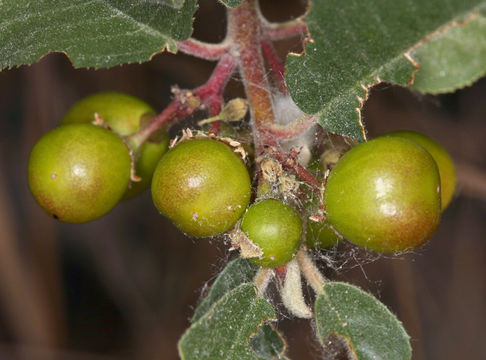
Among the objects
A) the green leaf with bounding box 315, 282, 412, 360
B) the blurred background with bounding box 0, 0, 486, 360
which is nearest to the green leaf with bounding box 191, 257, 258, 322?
the green leaf with bounding box 315, 282, 412, 360

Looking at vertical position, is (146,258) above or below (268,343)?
below

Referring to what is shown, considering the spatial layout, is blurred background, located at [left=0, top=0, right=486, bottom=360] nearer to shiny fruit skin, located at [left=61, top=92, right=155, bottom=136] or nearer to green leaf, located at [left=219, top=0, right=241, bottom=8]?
shiny fruit skin, located at [left=61, top=92, right=155, bottom=136]

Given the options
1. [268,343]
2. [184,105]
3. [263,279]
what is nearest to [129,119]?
[184,105]

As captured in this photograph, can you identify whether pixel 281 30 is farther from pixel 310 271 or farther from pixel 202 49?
pixel 310 271

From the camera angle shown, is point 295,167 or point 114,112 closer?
point 295,167

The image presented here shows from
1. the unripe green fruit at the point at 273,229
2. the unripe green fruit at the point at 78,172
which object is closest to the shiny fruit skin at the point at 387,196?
the unripe green fruit at the point at 273,229

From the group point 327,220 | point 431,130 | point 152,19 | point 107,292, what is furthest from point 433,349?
point 152,19
